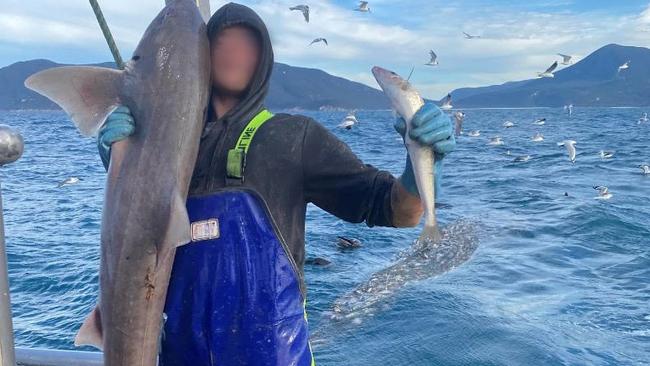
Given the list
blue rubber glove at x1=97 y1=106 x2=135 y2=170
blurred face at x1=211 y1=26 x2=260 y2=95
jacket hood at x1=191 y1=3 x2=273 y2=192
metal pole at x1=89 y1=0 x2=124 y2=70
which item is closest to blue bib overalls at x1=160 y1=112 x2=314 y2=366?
jacket hood at x1=191 y1=3 x2=273 y2=192

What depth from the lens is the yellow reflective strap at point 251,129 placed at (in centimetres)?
298

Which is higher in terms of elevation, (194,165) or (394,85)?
(394,85)

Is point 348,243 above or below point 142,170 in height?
below

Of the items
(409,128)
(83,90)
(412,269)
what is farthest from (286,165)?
(412,269)

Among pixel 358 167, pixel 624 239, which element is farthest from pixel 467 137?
pixel 358 167

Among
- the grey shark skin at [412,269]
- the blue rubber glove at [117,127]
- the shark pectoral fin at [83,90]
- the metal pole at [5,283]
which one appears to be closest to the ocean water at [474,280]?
the grey shark skin at [412,269]

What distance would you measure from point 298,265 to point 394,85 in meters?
0.95

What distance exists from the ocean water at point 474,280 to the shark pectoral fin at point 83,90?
0.46 meters

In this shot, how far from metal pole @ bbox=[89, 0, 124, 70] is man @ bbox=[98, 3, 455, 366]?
51 centimetres

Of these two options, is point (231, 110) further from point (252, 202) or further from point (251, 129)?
point (252, 202)

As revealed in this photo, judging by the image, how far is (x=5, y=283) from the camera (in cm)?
225

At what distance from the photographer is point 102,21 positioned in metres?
3.24

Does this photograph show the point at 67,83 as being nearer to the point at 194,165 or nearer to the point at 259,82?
the point at 194,165

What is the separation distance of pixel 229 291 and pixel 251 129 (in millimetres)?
767
